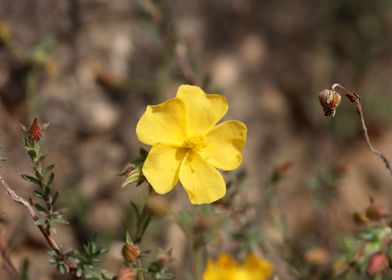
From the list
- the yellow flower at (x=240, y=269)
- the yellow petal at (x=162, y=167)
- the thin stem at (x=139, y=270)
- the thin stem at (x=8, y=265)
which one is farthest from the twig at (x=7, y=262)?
the yellow flower at (x=240, y=269)

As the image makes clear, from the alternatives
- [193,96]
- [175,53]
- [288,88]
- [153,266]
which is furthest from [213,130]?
[288,88]

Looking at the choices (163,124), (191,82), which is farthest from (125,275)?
(191,82)

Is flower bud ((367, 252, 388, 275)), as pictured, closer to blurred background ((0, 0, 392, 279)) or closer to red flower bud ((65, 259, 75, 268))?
blurred background ((0, 0, 392, 279))

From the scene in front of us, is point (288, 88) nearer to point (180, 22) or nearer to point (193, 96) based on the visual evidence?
→ point (180, 22)

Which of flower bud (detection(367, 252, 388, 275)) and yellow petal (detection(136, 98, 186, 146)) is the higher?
yellow petal (detection(136, 98, 186, 146))

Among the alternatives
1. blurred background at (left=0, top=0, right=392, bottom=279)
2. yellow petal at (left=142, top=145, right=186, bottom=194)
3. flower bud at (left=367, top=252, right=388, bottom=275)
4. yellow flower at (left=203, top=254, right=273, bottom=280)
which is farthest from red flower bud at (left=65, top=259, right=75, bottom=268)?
flower bud at (left=367, top=252, right=388, bottom=275)

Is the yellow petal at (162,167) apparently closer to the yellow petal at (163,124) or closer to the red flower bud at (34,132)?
the yellow petal at (163,124)
